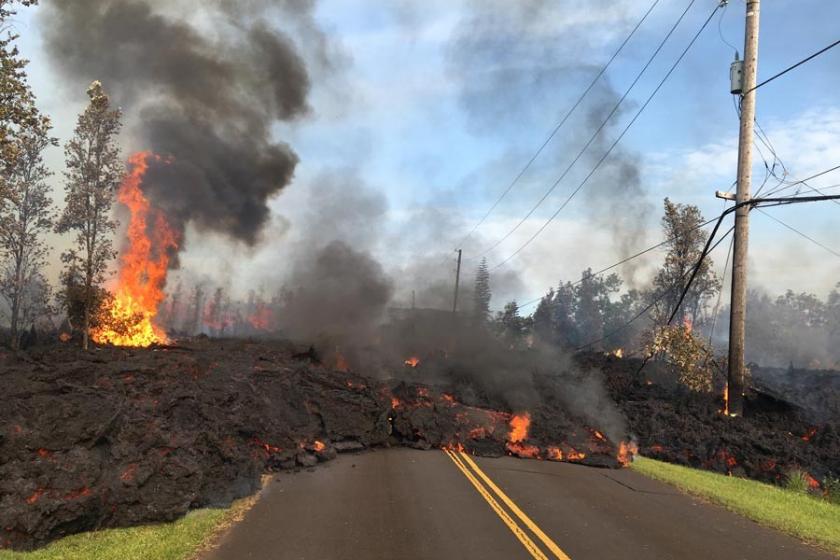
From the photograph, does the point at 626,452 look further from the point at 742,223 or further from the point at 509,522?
the point at 509,522

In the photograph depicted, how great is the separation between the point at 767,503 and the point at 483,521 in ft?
19.5

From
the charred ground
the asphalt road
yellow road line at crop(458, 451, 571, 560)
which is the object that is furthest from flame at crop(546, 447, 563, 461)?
yellow road line at crop(458, 451, 571, 560)

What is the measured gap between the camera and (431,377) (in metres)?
26.2

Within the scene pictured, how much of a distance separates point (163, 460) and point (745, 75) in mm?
16558

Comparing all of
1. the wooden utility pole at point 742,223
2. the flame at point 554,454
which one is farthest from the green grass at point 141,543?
the wooden utility pole at point 742,223

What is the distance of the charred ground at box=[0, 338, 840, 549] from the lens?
728 centimetres

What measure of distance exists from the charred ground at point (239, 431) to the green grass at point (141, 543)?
0.69 ft

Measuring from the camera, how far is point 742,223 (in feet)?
48.2

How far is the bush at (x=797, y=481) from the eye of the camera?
12.9 meters

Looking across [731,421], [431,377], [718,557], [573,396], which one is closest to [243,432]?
[718,557]

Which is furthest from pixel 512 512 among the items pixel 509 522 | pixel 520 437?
pixel 520 437

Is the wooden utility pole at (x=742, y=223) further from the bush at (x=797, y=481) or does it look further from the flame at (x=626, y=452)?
the flame at (x=626, y=452)

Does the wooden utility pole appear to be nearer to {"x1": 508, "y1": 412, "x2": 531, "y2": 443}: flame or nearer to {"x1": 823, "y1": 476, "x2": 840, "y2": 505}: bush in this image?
{"x1": 823, "y1": 476, "x2": 840, "y2": 505}: bush

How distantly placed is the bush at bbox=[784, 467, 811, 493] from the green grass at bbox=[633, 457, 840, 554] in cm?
90
